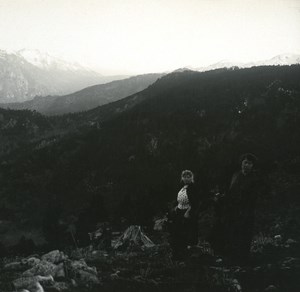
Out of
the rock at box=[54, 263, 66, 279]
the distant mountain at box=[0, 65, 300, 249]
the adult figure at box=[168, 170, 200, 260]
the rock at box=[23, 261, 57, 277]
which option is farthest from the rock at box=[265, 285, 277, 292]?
the distant mountain at box=[0, 65, 300, 249]

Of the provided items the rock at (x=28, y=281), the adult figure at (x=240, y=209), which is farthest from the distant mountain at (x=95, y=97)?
the rock at (x=28, y=281)

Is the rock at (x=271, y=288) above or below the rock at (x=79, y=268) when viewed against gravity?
below

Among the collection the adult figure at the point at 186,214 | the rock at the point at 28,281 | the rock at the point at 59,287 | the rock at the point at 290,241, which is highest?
the adult figure at the point at 186,214

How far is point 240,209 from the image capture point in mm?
8719

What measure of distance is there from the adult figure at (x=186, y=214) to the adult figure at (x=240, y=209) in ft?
1.71

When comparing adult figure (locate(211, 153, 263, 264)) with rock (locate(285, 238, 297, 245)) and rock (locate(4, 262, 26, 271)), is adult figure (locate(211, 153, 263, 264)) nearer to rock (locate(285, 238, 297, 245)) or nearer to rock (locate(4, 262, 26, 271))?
rock (locate(285, 238, 297, 245))

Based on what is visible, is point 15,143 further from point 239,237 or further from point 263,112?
point 239,237

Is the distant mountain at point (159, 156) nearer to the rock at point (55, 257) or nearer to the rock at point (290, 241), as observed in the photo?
the rock at point (290, 241)

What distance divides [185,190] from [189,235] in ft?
3.15

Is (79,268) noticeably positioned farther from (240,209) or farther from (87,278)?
(240,209)

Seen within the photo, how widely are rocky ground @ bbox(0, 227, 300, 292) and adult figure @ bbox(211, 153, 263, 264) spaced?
37 cm

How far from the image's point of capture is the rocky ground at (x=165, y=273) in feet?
24.5

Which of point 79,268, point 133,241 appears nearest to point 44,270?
point 79,268

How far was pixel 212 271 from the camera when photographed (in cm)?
852
